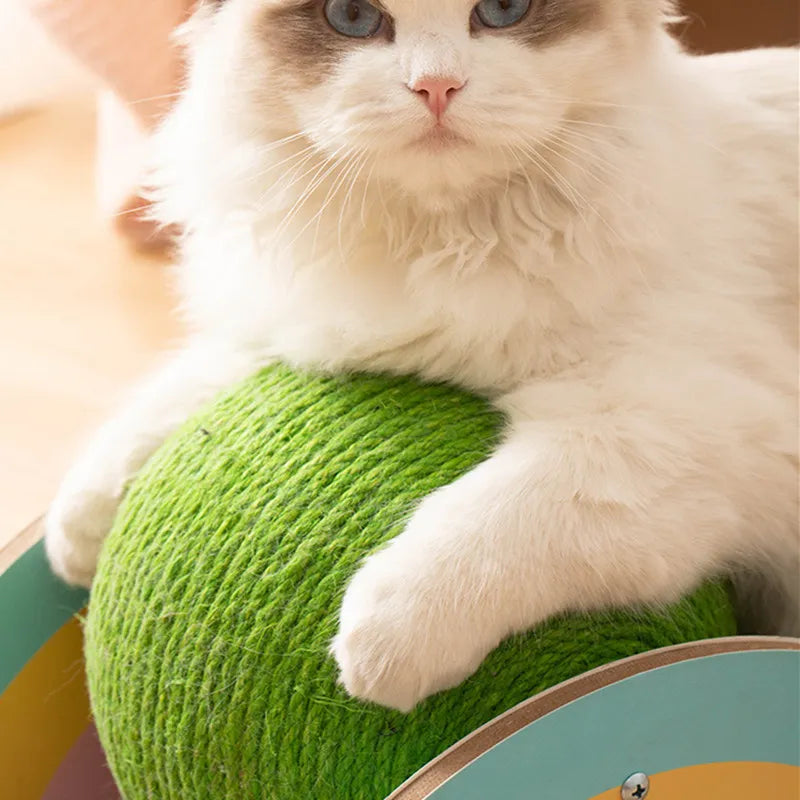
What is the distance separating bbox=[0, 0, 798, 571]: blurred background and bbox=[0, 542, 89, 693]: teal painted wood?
0.62 ft

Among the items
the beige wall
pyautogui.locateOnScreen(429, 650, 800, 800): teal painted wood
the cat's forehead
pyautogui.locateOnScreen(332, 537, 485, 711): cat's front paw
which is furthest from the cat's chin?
the beige wall

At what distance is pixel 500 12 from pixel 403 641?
598mm

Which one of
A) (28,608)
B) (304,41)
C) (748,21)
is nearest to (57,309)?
(28,608)

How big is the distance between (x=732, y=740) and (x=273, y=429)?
545mm

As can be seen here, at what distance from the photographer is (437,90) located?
956mm

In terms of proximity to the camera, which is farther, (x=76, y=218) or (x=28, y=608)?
(x=76, y=218)

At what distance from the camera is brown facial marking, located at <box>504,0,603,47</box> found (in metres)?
1.04

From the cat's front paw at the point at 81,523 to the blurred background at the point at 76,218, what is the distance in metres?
0.26

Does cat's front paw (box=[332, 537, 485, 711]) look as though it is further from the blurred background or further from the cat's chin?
the blurred background

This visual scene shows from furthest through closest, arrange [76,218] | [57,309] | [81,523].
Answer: [76,218] < [57,309] < [81,523]

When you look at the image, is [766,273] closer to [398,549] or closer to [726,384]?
[726,384]

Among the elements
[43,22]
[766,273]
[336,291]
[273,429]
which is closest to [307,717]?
[273,429]

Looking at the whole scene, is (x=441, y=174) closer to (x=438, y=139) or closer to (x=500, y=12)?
(x=438, y=139)

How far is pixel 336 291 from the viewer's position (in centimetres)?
120
